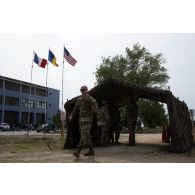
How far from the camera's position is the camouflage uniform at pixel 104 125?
45.2ft

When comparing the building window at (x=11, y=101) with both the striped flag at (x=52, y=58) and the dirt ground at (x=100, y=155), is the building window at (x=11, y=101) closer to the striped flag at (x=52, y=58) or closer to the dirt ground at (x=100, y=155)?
the striped flag at (x=52, y=58)

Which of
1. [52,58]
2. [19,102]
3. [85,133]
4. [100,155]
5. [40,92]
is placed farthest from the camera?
[40,92]

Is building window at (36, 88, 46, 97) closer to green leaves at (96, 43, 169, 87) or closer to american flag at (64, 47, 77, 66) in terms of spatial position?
green leaves at (96, 43, 169, 87)

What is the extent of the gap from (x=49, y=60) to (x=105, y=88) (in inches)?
681

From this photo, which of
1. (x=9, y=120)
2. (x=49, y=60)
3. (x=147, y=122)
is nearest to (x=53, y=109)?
(x=9, y=120)

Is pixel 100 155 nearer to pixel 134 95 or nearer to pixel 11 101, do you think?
pixel 134 95

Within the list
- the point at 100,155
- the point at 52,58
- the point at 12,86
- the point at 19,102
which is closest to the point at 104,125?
the point at 100,155

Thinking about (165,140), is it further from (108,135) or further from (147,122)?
(147,122)

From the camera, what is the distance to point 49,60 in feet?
97.0

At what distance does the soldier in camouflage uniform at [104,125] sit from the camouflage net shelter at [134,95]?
39 cm

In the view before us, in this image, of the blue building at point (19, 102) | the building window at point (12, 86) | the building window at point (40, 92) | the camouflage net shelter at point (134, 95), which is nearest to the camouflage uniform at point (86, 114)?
the camouflage net shelter at point (134, 95)

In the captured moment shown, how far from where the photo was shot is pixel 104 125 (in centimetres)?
1413

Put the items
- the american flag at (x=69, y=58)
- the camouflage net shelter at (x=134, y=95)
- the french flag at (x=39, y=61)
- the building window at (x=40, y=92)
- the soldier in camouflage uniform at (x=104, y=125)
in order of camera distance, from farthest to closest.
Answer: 1. the building window at (x=40, y=92)
2. the french flag at (x=39, y=61)
3. the american flag at (x=69, y=58)
4. the soldier in camouflage uniform at (x=104, y=125)
5. the camouflage net shelter at (x=134, y=95)

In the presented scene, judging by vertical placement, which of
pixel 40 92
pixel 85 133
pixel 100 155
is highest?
pixel 40 92
